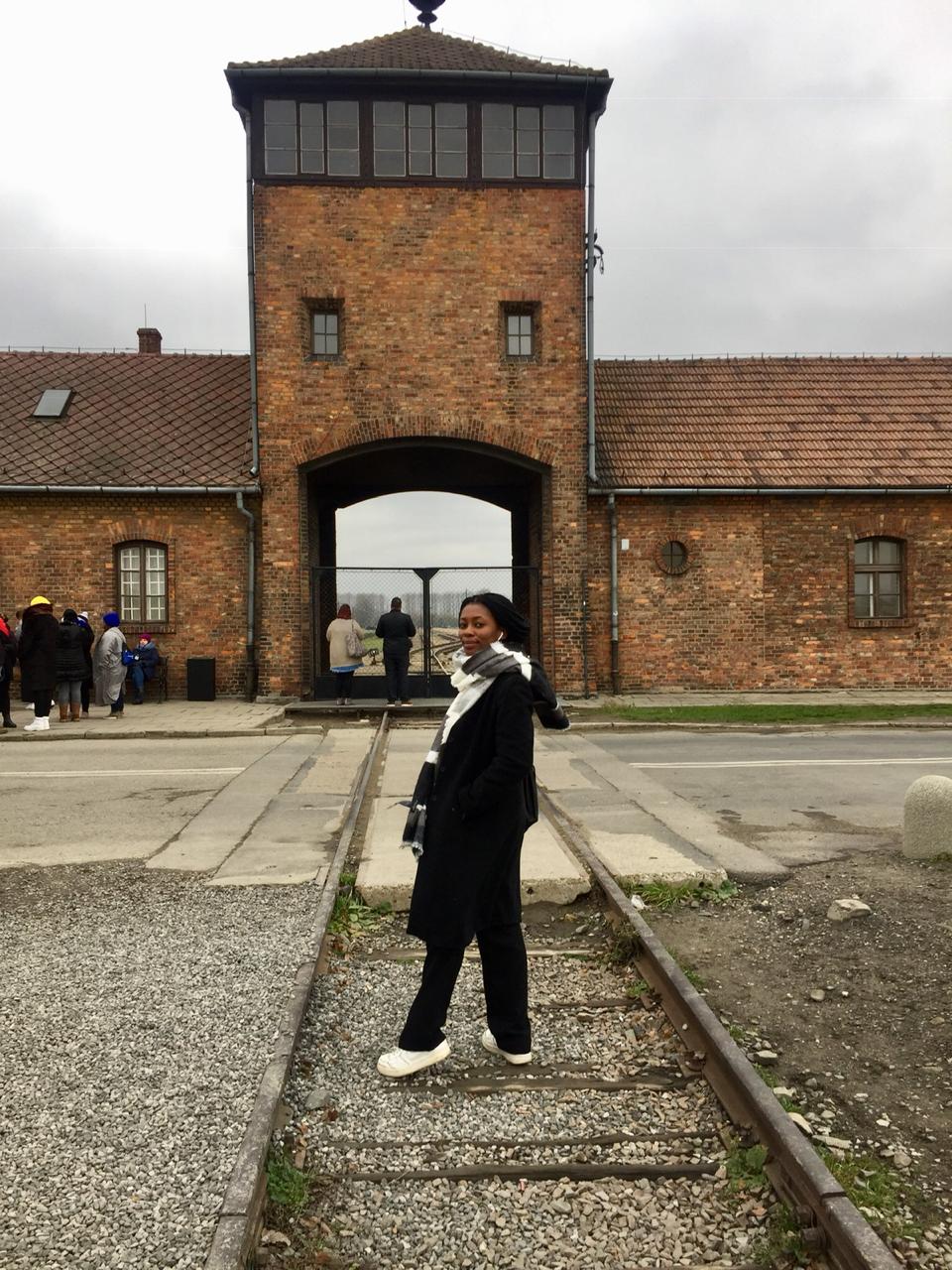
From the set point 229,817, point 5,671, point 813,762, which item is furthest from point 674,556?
point 229,817

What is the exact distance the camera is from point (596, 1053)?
3955 millimetres

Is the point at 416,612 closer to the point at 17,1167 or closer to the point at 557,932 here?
the point at 557,932

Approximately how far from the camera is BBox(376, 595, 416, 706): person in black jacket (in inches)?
663

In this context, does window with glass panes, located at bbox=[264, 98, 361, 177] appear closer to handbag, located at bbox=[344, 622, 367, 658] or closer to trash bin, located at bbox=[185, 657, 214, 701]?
handbag, located at bbox=[344, 622, 367, 658]

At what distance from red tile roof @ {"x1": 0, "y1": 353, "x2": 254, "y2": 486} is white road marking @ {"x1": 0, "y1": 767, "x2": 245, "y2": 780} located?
8.22m

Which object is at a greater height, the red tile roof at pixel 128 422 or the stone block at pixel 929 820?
the red tile roof at pixel 128 422

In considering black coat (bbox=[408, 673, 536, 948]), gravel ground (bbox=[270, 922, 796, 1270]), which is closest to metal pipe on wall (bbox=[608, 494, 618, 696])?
gravel ground (bbox=[270, 922, 796, 1270])

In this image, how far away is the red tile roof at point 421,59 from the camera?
17375mm

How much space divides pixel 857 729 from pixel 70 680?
12.4 meters

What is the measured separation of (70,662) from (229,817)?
333 inches

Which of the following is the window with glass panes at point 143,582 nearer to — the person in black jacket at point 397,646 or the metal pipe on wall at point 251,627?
the metal pipe on wall at point 251,627

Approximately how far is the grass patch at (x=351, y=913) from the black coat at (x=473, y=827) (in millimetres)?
1856

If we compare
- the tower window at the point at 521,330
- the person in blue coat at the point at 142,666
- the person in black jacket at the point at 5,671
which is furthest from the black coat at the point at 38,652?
the tower window at the point at 521,330

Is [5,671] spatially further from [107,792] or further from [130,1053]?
[130,1053]
